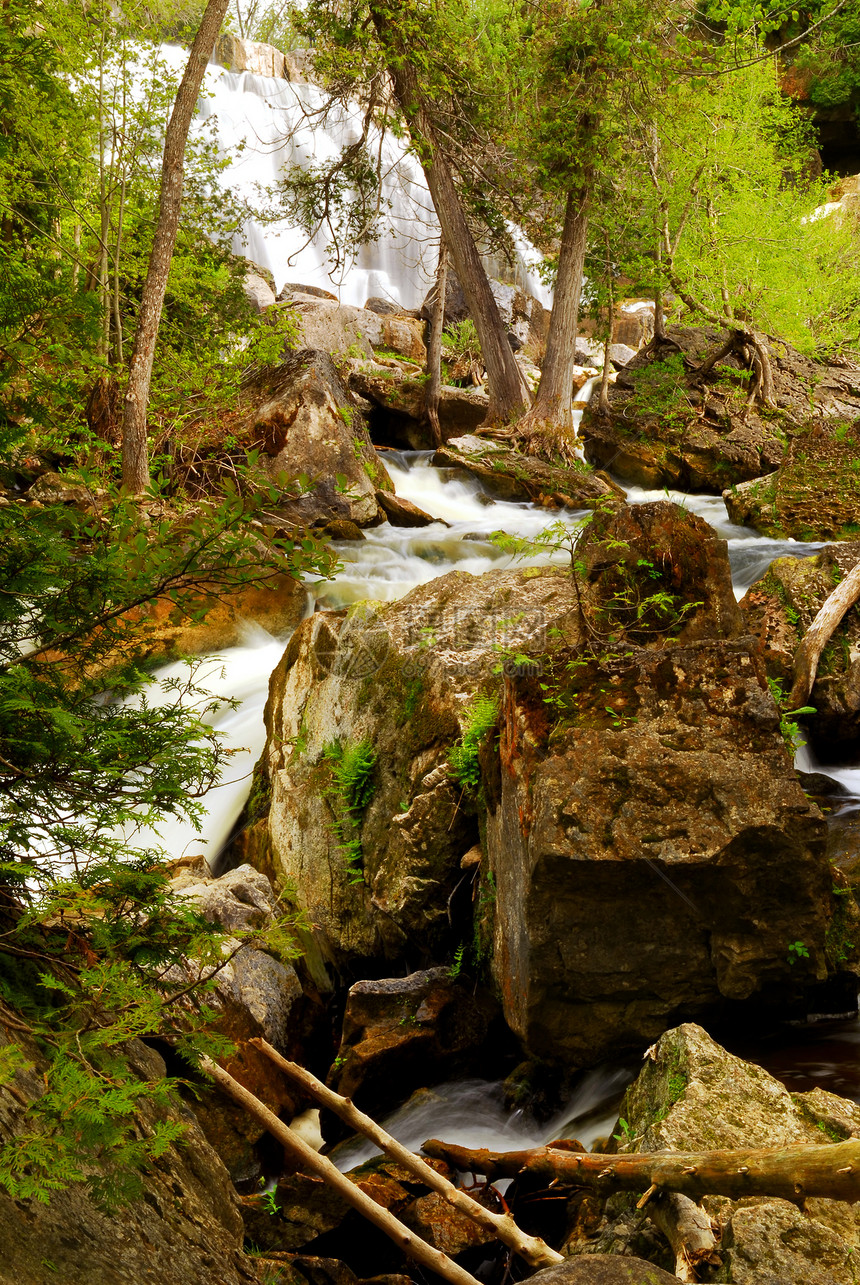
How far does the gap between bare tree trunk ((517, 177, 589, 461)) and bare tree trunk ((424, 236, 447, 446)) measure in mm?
2160

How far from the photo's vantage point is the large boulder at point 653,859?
3766mm

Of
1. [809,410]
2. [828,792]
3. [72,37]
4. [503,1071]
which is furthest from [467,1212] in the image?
[809,410]

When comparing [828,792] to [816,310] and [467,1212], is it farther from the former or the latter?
[816,310]

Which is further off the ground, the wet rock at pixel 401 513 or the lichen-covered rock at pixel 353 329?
the lichen-covered rock at pixel 353 329

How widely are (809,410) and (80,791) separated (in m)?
17.0

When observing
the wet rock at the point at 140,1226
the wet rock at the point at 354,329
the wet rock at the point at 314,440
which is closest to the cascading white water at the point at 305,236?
Result: the wet rock at the point at 354,329

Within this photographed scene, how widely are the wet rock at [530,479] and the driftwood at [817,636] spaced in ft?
20.5

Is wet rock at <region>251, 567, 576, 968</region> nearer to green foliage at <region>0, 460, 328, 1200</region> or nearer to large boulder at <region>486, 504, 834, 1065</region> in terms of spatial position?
large boulder at <region>486, 504, 834, 1065</region>

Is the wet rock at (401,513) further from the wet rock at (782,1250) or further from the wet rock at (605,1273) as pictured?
the wet rock at (605,1273)

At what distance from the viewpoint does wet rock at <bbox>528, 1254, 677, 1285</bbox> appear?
2.06m

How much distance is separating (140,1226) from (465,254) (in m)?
15.4

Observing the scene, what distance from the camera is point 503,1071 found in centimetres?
457

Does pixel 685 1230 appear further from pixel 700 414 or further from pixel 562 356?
pixel 700 414

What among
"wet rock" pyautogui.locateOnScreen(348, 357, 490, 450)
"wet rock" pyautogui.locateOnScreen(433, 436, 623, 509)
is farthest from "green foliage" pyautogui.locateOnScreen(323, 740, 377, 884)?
"wet rock" pyautogui.locateOnScreen(348, 357, 490, 450)
